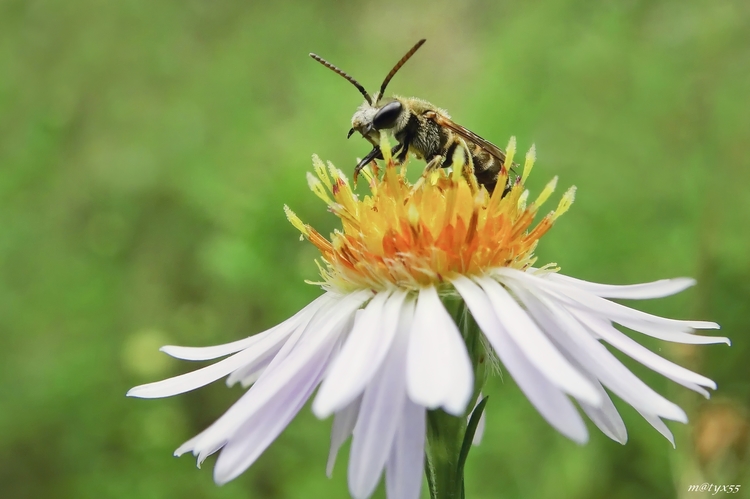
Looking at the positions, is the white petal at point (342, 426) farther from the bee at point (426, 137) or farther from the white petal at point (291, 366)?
the bee at point (426, 137)

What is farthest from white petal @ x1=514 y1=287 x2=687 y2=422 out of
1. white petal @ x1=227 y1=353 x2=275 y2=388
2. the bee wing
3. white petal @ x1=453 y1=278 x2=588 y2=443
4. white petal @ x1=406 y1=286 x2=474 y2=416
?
white petal @ x1=227 y1=353 x2=275 y2=388

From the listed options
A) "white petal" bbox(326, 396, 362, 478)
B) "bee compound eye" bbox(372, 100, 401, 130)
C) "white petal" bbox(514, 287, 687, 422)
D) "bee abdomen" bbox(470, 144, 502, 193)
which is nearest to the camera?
"white petal" bbox(514, 287, 687, 422)

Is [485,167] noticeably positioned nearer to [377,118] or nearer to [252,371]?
[377,118]

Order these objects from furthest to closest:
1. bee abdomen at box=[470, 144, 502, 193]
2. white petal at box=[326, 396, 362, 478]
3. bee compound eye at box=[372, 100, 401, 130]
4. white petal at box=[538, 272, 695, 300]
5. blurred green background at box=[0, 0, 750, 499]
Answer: blurred green background at box=[0, 0, 750, 499], bee abdomen at box=[470, 144, 502, 193], bee compound eye at box=[372, 100, 401, 130], white petal at box=[326, 396, 362, 478], white petal at box=[538, 272, 695, 300]

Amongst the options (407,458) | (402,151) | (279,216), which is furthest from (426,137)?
(279,216)

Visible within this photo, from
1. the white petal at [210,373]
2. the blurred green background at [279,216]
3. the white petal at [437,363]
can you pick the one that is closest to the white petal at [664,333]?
the white petal at [437,363]

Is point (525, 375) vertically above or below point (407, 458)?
above

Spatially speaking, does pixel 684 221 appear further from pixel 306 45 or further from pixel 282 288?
pixel 306 45

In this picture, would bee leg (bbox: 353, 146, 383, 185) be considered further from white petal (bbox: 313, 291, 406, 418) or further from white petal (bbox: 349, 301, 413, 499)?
white petal (bbox: 349, 301, 413, 499)
